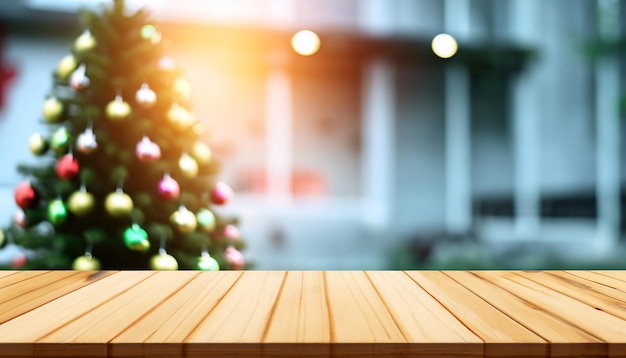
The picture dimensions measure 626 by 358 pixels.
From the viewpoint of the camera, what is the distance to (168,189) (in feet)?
9.48

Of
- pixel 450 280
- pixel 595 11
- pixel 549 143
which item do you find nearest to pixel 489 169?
pixel 549 143

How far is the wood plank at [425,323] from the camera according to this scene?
93 centimetres

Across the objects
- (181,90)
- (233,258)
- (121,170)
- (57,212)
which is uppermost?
(181,90)

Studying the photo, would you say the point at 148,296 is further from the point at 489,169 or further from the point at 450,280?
the point at 489,169

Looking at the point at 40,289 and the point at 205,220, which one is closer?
the point at 40,289

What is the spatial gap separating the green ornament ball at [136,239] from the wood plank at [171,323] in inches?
52.2

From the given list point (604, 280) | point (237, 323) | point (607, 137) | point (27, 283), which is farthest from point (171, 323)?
point (607, 137)

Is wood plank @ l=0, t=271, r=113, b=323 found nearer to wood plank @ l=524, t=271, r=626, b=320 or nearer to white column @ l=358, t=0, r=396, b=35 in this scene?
wood plank @ l=524, t=271, r=626, b=320

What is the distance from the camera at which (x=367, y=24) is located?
760 centimetres

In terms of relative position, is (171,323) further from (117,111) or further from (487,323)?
(117,111)

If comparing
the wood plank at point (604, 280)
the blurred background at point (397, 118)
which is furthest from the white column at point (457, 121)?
the wood plank at point (604, 280)

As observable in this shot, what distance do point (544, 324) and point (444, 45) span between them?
6.76 metres

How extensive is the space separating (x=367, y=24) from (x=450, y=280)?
6410 mm

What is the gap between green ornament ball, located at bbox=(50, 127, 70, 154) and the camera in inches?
116
